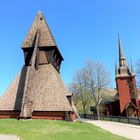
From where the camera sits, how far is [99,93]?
49.3 m

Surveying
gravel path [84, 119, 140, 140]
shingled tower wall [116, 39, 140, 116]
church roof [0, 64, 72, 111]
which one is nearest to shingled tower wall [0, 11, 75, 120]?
church roof [0, 64, 72, 111]

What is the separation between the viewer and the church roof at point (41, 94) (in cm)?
2002

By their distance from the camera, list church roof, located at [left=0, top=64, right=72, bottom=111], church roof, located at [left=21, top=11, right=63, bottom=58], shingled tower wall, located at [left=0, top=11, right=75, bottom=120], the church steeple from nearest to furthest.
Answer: shingled tower wall, located at [left=0, top=11, right=75, bottom=120], church roof, located at [left=0, top=64, right=72, bottom=111], the church steeple, church roof, located at [left=21, top=11, right=63, bottom=58]

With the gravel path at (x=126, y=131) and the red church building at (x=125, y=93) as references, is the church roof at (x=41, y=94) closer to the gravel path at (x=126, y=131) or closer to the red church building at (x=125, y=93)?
the gravel path at (x=126, y=131)

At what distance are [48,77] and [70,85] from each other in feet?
115

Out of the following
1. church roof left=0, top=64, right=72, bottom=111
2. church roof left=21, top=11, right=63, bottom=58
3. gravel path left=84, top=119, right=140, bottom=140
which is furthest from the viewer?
church roof left=21, top=11, right=63, bottom=58

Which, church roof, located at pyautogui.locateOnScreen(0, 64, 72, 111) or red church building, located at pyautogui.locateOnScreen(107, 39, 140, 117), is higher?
red church building, located at pyautogui.locateOnScreen(107, 39, 140, 117)

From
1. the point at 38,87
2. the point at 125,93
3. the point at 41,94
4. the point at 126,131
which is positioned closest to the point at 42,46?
the point at 38,87

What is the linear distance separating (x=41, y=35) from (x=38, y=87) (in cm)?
730

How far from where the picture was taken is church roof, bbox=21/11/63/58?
2530cm

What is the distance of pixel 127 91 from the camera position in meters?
51.7

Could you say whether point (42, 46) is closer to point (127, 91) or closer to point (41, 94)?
point (41, 94)

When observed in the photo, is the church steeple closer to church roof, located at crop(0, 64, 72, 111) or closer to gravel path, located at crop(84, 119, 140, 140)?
church roof, located at crop(0, 64, 72, 111)

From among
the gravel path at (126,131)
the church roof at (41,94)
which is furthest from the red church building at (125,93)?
the church roof at (41,94)
